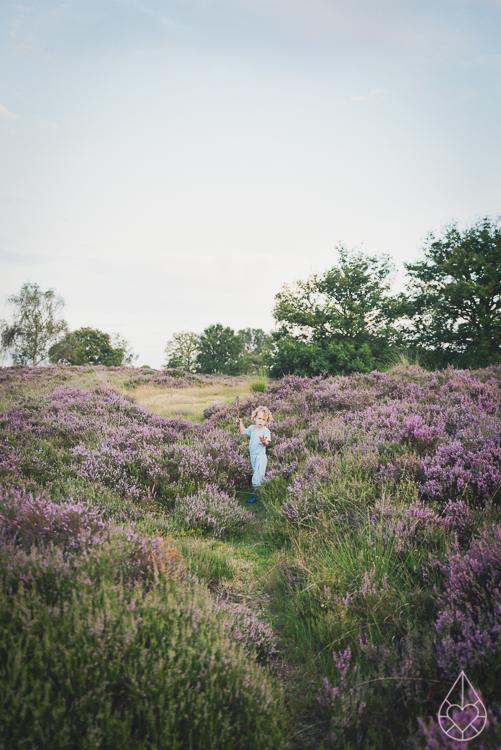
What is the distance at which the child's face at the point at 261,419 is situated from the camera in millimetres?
6207

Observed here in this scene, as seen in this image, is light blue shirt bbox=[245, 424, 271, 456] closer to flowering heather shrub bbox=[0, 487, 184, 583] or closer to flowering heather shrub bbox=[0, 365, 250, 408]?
flowering heather shrub bbox=[0, 487, 184, 583]

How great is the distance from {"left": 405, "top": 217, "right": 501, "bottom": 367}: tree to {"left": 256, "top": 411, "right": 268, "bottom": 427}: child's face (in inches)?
570

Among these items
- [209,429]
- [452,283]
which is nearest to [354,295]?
[452,283]

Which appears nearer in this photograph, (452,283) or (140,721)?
(140,721)

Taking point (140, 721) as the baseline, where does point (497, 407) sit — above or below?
above

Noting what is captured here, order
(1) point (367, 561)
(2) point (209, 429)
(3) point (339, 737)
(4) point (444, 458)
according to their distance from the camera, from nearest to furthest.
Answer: (3) point (339, 737), (1) point (367, 561), (4) point (444, 458), (2) point (209, 429)

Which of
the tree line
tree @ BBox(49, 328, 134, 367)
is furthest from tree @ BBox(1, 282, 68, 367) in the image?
the tree line

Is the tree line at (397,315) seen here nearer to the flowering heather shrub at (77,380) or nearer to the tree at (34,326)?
the flowering heather shrub at (77,380)

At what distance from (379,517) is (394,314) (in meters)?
17.7

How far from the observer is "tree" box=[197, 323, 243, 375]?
156 feet

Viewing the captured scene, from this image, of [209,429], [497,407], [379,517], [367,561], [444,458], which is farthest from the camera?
[209,429]

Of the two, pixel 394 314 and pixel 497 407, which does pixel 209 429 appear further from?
pixel 394 314

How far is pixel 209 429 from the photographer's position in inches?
332

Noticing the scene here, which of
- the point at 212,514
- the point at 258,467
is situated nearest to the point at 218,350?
the point at 258,467
